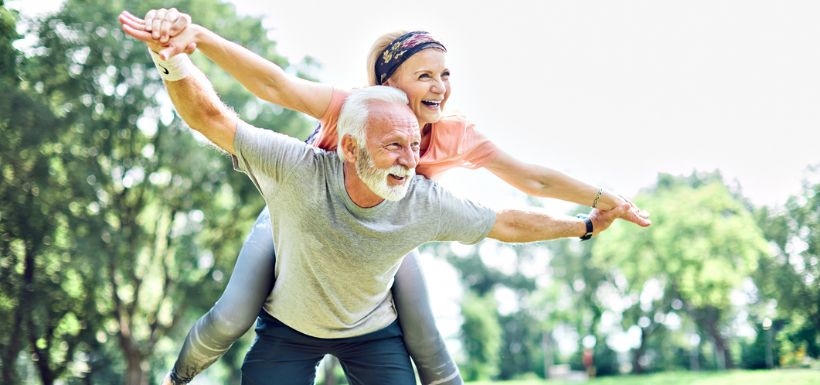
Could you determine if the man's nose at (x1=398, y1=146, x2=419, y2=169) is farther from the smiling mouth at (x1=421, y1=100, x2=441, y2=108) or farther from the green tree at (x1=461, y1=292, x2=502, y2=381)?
the green tree at (x1=461, y1=292, x2=502, y2=381)

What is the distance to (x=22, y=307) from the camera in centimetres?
1321

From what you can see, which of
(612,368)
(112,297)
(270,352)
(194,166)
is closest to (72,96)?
(194,166)

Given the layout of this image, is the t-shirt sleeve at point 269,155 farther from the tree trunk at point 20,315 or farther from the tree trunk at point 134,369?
the tree trunk at point 134,369

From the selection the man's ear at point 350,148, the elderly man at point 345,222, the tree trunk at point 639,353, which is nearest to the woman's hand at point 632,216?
the elderly man at point 345,222

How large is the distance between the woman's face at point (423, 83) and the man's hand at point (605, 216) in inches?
32.8

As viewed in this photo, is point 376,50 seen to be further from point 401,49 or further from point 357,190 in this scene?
point 357,190

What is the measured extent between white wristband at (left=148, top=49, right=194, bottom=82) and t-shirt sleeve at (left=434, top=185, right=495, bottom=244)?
997 mm

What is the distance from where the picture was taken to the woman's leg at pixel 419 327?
10.3 feet

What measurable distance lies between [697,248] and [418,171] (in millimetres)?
23205

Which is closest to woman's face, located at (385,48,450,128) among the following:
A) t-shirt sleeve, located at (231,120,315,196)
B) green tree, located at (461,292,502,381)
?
t-shirt sleeve, located at (231,120,315,196)

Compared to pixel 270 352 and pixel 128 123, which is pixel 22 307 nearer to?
pixel 128 123

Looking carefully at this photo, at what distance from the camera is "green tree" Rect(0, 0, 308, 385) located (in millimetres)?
13367

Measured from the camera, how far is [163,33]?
2.24m

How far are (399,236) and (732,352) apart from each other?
1084 inches
